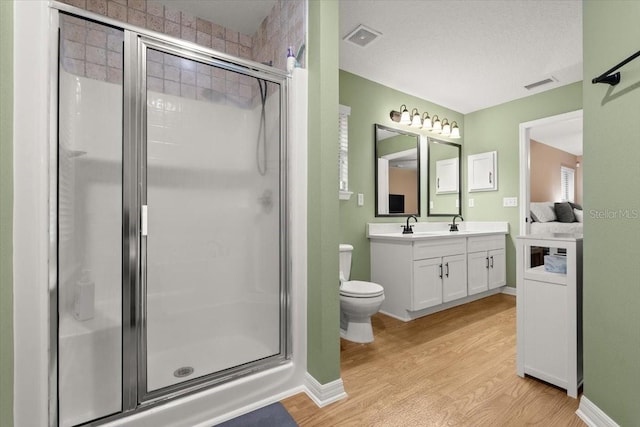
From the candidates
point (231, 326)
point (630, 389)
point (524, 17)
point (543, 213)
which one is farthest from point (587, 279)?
point (543, 213)

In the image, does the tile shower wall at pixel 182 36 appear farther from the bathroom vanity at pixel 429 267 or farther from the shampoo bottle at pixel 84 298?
the bathroom vanity at pixel 429 267

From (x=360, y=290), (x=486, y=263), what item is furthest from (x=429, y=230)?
(x=360, y=290)

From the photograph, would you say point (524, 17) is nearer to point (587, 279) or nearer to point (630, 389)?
point (587, 279)

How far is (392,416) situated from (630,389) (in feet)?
3.20

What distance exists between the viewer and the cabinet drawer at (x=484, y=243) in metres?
3.26

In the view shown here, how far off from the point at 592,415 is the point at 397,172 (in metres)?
2.44

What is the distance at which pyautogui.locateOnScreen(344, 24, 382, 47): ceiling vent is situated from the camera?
92.0 inches

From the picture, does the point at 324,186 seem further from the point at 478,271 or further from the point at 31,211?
the point at 478,271

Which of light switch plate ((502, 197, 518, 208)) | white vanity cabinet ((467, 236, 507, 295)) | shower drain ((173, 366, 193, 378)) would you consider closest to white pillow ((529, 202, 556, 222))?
light switch plate ((502, 197, 518, 208))

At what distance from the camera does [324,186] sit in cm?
159

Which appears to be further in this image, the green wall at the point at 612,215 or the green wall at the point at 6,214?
the green wall at the point at 612,215

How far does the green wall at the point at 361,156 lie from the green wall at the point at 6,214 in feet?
7.49

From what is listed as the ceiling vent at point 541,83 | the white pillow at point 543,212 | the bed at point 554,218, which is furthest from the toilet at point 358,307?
the white pillow at point 543,212

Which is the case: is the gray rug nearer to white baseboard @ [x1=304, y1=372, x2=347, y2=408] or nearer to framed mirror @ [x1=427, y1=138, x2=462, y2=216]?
white baseboard @ [x1=304, y1=372, x2=347, y2=408]
